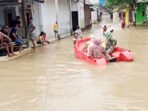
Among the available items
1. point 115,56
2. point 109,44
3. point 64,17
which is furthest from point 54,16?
point 115,56

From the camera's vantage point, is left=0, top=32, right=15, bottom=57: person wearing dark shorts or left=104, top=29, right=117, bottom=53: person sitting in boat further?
left=0, top=32, right=15, bottom=57: person wearing dark shorts

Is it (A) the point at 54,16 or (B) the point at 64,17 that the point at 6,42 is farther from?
(B) the point at 64,17

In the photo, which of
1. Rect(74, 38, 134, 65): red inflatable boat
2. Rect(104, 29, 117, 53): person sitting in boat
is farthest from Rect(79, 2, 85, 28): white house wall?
Rect(104, 29, 117, 53): person sitting in boat

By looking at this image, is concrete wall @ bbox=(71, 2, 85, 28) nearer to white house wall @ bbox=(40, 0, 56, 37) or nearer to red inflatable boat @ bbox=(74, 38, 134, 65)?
white house wall @ bbox=(40, 0, 56, 37)

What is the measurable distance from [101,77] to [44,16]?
540 inches

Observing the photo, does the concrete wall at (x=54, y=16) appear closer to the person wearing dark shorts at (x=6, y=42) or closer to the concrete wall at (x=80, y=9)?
the concrete wall at (x=80, y=9)

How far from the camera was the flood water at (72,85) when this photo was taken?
8.26 meters

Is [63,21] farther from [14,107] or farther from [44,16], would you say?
[14,107]

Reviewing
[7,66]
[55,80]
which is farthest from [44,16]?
[55,80]

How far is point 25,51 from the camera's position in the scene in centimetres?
1786

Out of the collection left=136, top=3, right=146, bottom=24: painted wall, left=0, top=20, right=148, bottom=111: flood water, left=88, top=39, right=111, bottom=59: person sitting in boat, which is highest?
left=136, top=3, right=146, bottom=24: painted wall

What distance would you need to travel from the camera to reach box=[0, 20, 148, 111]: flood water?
826 centimetres

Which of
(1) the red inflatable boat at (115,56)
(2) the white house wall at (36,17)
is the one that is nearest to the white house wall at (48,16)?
(2) the white house wall at (36,17)

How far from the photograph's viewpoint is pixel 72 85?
1029 centimetres
